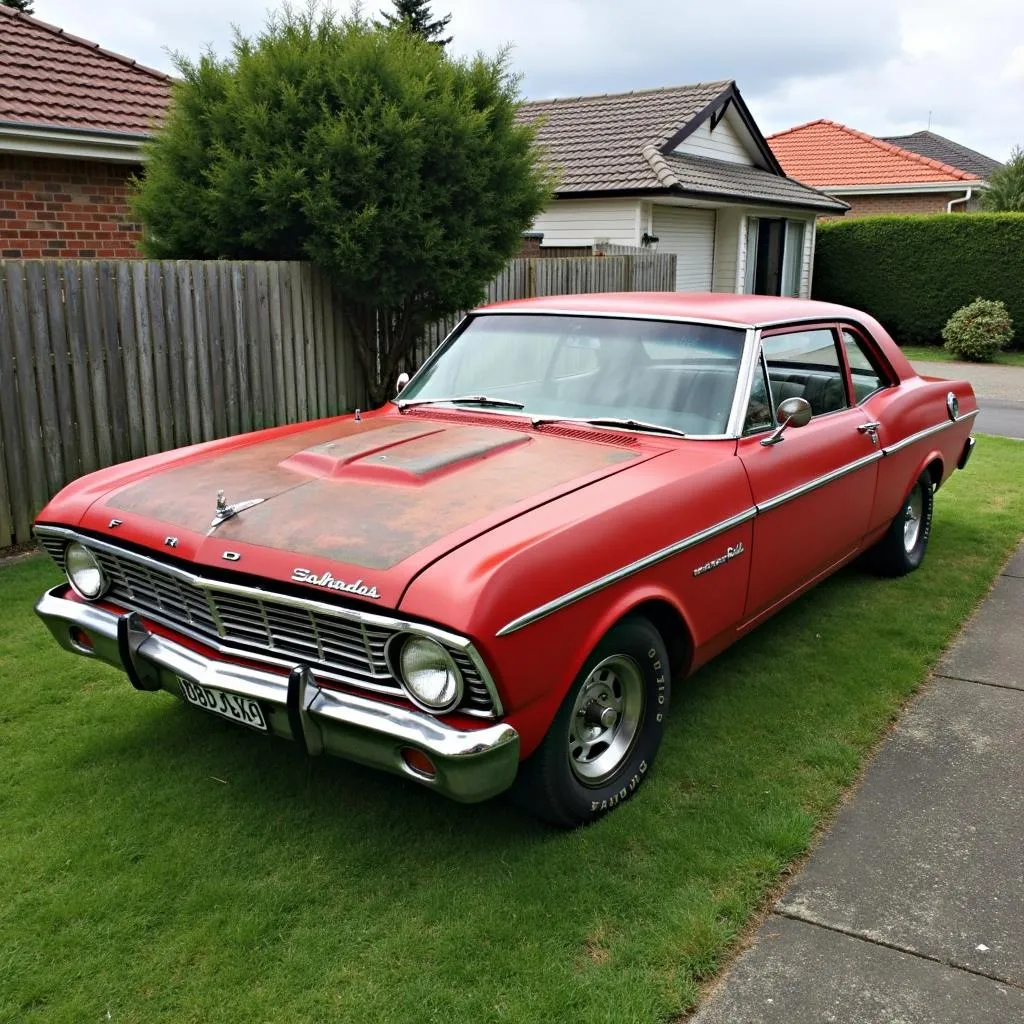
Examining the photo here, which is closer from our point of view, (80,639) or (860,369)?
(80,639)

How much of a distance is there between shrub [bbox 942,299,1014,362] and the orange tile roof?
11.6 meters

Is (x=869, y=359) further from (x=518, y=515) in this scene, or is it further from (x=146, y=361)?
(x=146, y=361)

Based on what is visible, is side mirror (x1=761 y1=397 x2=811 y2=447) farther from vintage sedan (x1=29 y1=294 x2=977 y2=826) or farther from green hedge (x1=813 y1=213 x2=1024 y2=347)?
green hedge (x1=813 y1=213 x2=1024 y2=347)

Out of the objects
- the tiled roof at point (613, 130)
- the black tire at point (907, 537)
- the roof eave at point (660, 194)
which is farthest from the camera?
the tiled roof at point (613, 130)

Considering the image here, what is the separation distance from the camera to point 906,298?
820 inches

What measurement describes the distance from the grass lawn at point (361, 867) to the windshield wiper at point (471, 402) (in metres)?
1.46

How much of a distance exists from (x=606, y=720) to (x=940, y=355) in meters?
18.4

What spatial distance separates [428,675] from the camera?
2.75m

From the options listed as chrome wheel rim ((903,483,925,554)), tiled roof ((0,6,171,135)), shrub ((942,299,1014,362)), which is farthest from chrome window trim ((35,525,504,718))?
shrub ((942,299,1014,362))

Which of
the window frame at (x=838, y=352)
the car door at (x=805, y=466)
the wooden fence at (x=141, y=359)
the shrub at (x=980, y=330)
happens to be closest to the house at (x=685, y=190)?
the shrub at (x=980, y=330)

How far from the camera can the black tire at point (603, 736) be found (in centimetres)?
305

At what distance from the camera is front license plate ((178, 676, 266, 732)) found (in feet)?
9.87

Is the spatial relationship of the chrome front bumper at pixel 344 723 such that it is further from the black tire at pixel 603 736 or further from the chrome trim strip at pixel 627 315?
the chrome trim strip at pixel 627 315

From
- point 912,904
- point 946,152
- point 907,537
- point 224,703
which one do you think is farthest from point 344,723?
Answer: point 946,152
